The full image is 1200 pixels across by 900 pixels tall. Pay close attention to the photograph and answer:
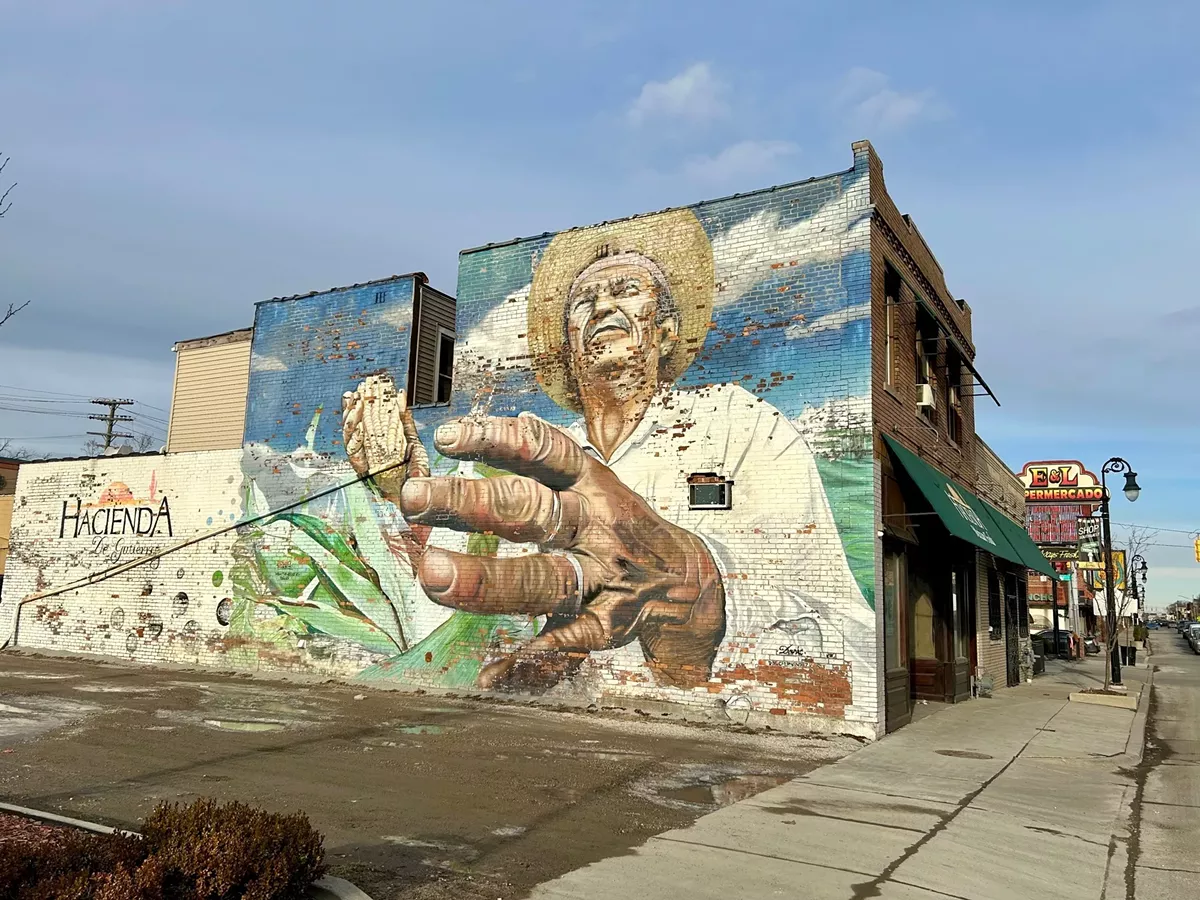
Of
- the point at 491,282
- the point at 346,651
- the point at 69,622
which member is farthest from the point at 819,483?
the point at 69,622

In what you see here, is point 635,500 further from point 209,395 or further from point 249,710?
point 209,395

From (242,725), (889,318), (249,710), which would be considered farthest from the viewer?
(889,318)

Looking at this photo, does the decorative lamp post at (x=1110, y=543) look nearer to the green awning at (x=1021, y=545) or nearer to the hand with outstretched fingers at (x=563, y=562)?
the green awning at (x=1021, y=545)

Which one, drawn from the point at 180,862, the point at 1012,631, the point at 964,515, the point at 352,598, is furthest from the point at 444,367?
the point at 1012,631

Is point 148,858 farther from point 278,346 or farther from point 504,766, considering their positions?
point 278,346

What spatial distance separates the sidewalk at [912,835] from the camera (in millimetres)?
5953

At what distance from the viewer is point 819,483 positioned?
13438 millimetres

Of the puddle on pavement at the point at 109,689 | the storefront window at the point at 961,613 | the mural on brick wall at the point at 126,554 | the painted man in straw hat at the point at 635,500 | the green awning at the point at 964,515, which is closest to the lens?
the painted man in straw hat at the point at 635,500

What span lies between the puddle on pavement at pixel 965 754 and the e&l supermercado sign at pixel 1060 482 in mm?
37969

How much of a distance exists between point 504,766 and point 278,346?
12487mm

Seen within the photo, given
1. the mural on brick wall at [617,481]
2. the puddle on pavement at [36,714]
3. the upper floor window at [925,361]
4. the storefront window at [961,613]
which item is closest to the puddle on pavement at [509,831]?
the mural on brick wall at [617,481]

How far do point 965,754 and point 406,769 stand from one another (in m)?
7.09

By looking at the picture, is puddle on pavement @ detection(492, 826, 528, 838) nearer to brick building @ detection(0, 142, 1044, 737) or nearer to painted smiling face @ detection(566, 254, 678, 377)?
brick building @ detection(0, 142, 1044, 737)

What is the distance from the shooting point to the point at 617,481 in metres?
15.1
